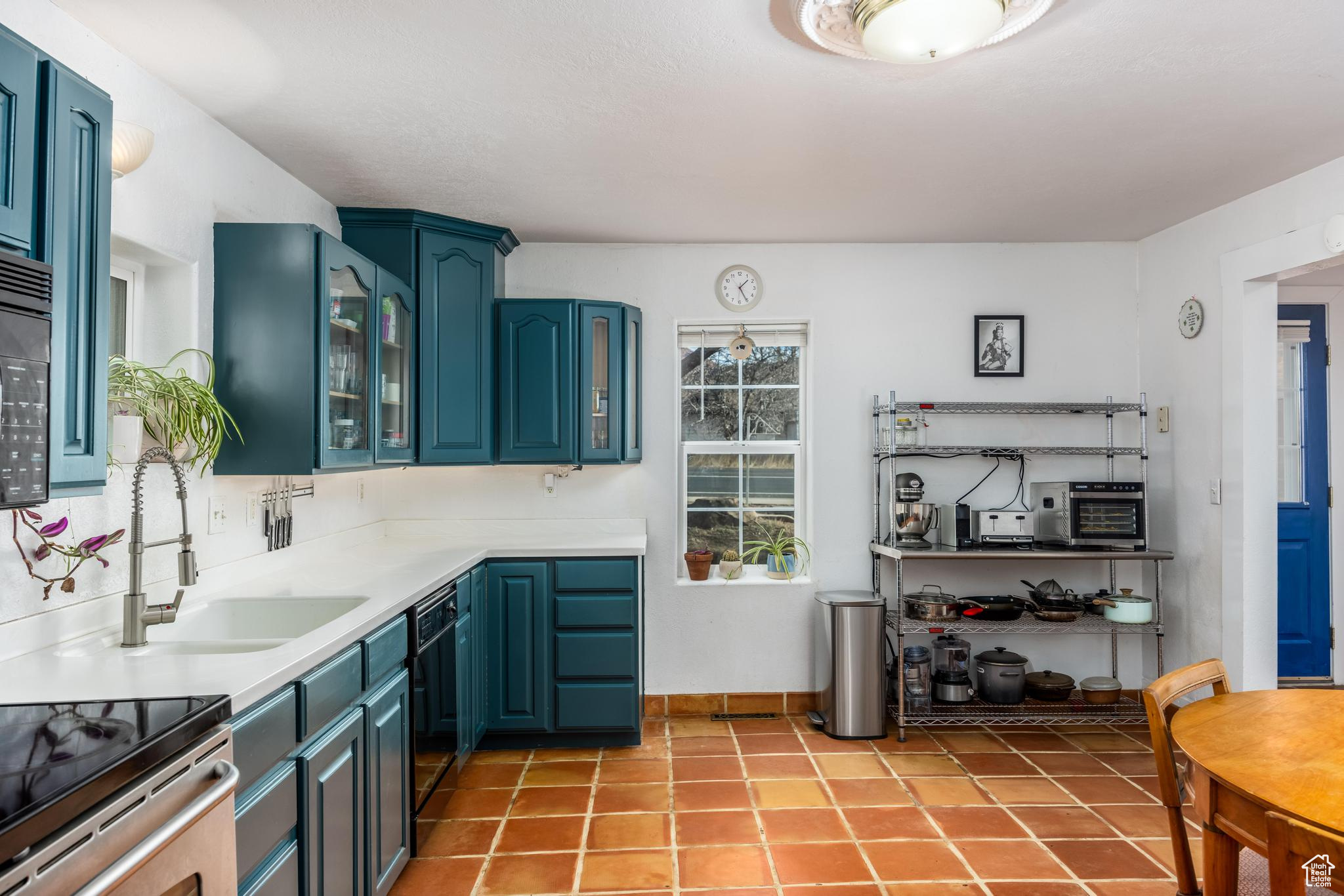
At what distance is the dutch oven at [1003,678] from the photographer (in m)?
3.80

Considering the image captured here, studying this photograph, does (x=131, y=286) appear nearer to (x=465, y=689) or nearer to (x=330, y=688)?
(x=330, y=688)

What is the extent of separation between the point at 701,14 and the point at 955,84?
2.79 ft

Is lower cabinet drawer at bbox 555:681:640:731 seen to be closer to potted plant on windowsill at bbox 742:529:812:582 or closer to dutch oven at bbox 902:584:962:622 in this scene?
potted plant on windowsill at bbox 742:529:812:582

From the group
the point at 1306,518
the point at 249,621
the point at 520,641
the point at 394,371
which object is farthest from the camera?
the point at 1306,518

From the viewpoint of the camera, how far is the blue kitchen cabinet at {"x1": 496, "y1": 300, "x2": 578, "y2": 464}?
3770 millimetres

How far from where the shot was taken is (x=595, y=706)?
3.59m

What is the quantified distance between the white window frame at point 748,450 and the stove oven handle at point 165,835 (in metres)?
2.96

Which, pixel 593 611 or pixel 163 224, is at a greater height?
pixel 163 224

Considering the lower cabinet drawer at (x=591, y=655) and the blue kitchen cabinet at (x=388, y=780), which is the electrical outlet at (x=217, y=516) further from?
the lower cabinet drawer at (x=591, y=655)

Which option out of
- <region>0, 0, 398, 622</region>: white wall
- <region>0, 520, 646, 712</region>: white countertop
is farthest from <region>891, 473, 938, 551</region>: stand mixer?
<region>0, 0, 398, 622</region>: white wall

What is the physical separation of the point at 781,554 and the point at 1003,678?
47.9 inches

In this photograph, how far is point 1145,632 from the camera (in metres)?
3.93

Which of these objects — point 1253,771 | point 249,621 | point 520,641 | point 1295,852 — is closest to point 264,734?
point 249,621

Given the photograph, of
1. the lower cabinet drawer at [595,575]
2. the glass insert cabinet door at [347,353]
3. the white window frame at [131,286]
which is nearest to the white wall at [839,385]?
the lower cabinet drawer at [595,575]
